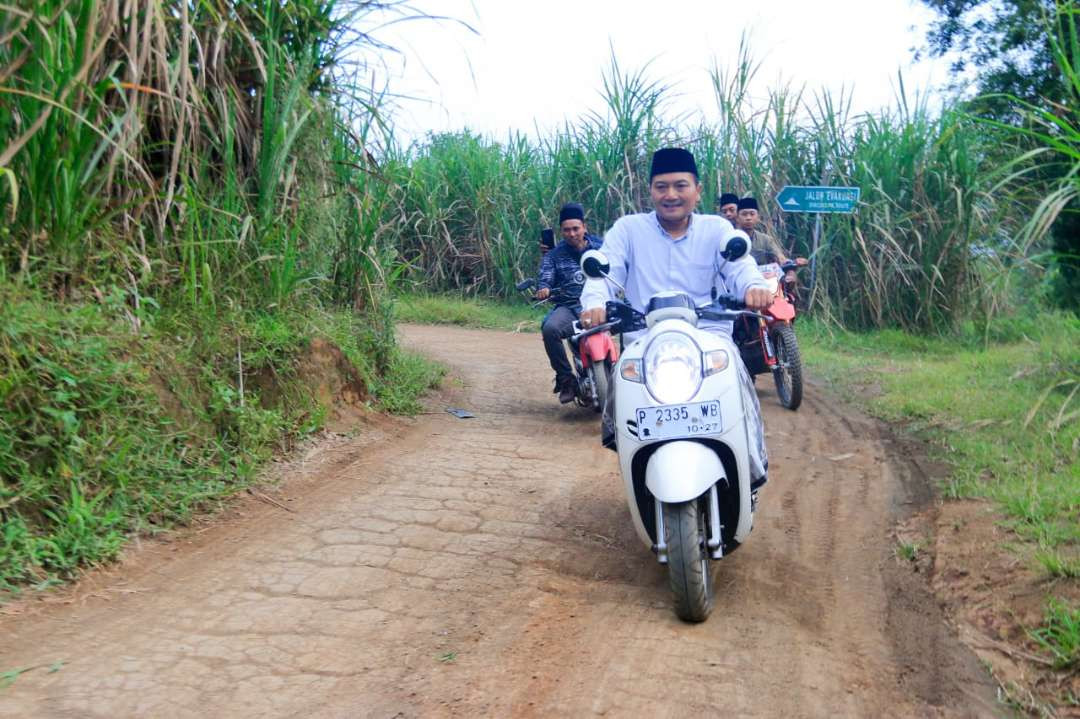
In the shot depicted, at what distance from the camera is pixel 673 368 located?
3.70 meters

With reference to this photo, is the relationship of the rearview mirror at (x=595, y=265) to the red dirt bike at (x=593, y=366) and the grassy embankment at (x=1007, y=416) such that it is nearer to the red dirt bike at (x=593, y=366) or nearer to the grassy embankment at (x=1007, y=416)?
the grassy embankment at (x=1007, y=416)

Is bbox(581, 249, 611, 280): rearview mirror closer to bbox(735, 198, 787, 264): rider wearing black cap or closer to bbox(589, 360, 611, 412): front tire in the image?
bbox(589, 360, 611, 412): front tire

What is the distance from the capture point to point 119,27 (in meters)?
5.23

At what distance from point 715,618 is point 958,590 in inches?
39.1

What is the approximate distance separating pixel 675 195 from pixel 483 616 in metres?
2.00

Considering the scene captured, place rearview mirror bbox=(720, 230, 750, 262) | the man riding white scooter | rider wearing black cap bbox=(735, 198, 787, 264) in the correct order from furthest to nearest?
rider wearing black cap bbox=(735, 198, 787, 264), the man riding white scooter, rearview mirror bbox=(720, 230, 750, 262)

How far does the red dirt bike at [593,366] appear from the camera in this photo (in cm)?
702

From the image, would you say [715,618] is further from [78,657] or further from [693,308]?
[78,657]

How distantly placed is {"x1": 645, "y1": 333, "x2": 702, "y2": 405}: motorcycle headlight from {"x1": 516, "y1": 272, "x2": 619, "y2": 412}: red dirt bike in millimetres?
3019

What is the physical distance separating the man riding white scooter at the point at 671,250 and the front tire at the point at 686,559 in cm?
85

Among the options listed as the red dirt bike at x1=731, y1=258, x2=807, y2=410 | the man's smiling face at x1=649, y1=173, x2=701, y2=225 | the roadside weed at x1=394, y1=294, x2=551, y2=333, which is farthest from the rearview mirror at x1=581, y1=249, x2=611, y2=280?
the roadside weed at x1=394, y1=294, x2=551, y2=333

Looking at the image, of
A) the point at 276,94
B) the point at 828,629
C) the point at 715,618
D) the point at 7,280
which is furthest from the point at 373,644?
the point at 276,94

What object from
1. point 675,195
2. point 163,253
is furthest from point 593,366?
point 163,253

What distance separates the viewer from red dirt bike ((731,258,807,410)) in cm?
782
